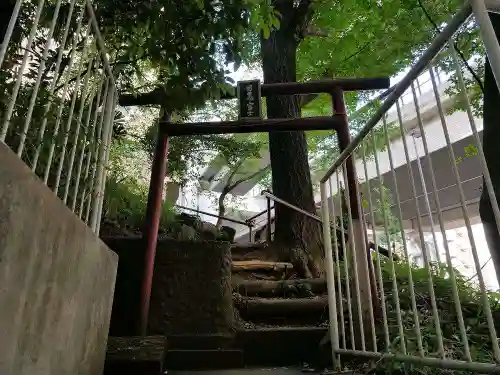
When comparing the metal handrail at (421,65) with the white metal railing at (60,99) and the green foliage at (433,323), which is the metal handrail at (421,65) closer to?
the green foliage at (433,323)

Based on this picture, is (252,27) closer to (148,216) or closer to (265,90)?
(265,90)

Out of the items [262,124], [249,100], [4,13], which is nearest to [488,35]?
[4,13]

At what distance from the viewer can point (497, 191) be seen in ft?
5.60

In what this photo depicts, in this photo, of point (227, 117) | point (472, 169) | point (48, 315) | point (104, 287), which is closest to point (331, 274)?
point (104, 287)

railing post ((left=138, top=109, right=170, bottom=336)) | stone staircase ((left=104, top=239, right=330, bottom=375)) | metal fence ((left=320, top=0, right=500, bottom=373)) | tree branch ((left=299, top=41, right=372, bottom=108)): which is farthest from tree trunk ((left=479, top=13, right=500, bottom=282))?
tree branch ((left=299, top=41, right=372, bottom=108))

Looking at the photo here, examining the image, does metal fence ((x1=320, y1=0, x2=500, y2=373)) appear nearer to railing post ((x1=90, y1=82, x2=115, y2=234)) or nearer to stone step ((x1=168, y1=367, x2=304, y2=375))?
stone step ((x1=168, y1=367, x2=304, y2=375))

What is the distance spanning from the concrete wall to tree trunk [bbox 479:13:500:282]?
6.32ft

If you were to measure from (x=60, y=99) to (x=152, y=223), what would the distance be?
1.96m

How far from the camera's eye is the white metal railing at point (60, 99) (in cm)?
139

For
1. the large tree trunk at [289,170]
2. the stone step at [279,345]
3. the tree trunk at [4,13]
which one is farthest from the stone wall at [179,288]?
the tree trunk at [4,13]

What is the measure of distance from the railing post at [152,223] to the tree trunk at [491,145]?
8.22 feet

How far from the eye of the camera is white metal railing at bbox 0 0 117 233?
1389mm

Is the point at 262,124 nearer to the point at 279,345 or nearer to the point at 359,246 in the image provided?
the point at 359,246

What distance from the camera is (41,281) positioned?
1.26 metres
